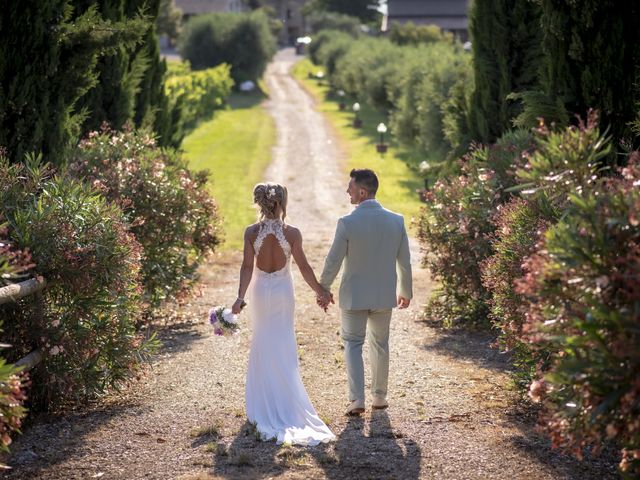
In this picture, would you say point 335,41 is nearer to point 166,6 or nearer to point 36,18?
point 166,6

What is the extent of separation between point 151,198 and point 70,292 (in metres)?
3.89

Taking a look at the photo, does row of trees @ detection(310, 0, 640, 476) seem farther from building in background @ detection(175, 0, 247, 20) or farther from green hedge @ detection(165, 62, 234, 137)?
building in background @ detection(175, 0, 247, 20)

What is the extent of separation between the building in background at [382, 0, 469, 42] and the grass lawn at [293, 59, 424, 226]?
1433 inches

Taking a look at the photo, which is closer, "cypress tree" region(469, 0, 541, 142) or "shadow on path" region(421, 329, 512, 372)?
"shadow on path" region(421, 329, 512, 372)

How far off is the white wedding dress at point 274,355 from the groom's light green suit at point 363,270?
413 millimetres

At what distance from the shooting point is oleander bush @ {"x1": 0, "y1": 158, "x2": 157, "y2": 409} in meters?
7.69

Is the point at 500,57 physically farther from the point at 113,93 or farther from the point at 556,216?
the point at 556,216

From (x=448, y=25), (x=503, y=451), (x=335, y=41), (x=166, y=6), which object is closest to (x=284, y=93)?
(x=335, y=41)

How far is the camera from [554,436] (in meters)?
5.32

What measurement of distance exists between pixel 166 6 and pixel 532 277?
7690cm

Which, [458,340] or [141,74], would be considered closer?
[458,340]

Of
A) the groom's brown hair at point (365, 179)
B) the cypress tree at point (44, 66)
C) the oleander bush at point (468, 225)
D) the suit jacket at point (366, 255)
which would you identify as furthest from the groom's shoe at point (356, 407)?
the cypress tree at point (44, 66)

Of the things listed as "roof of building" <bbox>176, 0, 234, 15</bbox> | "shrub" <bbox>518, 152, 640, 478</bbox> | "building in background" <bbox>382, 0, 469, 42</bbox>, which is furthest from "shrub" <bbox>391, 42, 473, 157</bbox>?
"roof of building" <bbox>176, 0, 234, 15</bbox>

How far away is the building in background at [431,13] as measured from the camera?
95.3m
